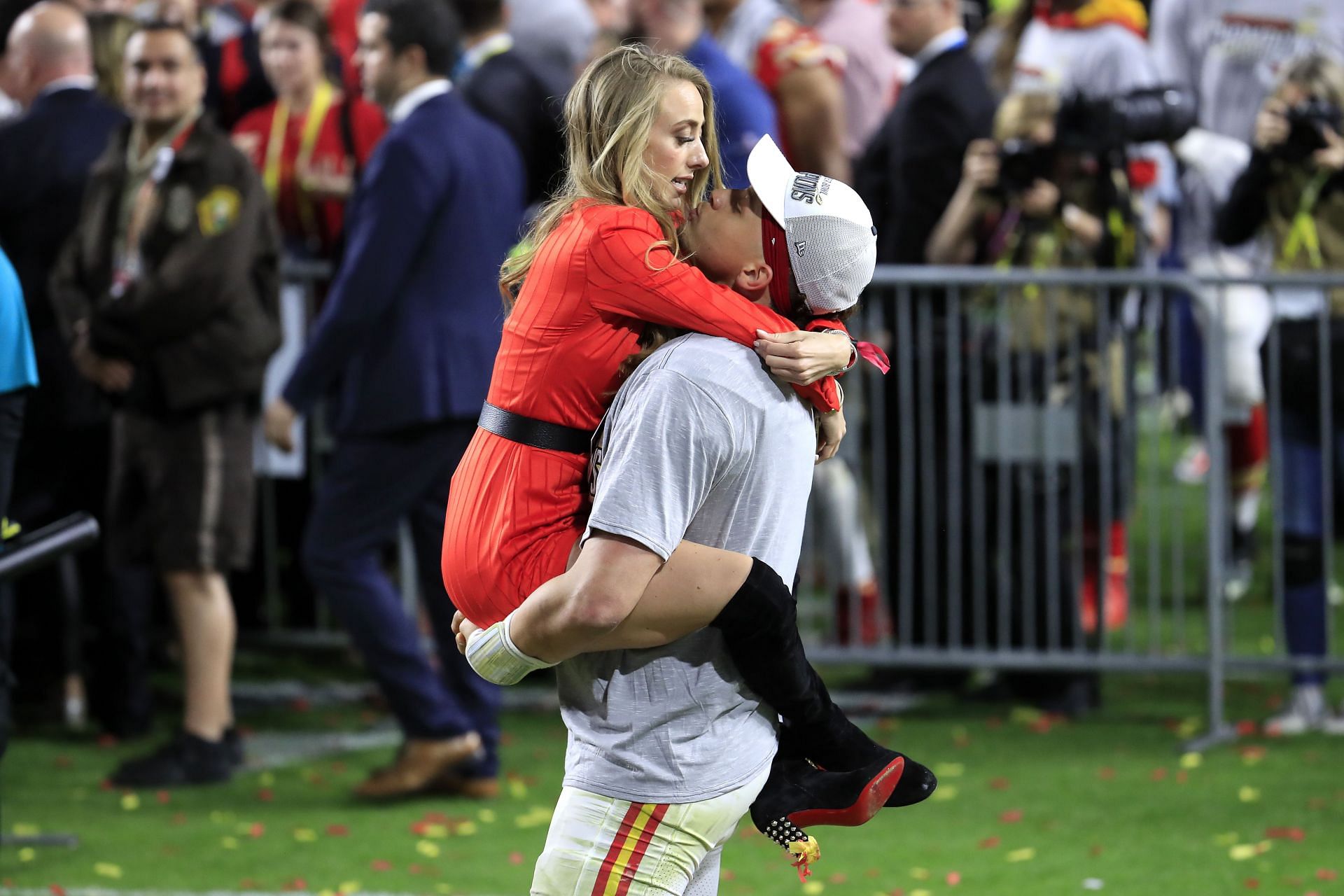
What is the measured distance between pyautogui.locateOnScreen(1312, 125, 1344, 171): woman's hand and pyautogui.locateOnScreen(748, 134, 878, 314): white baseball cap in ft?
12.9

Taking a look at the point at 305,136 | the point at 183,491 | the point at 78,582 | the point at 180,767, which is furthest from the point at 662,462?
the point at 305,136

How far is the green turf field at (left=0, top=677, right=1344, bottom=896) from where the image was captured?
5.00 metres

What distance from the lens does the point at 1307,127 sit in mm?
6328

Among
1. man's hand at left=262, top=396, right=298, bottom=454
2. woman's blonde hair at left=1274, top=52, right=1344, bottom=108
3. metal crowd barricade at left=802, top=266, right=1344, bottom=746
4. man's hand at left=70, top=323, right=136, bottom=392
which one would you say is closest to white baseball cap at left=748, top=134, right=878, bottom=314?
man's hand at left=262, top=396, right=298, bottom=454

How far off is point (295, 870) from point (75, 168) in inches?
108

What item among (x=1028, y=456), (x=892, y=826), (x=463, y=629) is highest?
(x=463, y=629)

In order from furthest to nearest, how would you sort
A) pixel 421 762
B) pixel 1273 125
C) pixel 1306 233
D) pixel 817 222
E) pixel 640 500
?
pixel 1306 233 < pixel 1273 125 < pixel 421 762 < pixel 817 222 < pixel 640 500

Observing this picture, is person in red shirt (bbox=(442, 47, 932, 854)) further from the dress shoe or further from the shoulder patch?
the shoulder patch

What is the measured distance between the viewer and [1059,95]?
6.74 meters

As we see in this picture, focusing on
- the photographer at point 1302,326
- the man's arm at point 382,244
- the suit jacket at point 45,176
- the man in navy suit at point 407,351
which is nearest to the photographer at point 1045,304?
the photographer at point 1302,326

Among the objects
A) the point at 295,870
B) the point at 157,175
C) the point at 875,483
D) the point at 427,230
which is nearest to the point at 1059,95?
the point at 875,483

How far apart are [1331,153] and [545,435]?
13.9 ft

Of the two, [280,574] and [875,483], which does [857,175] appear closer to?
[875,483]

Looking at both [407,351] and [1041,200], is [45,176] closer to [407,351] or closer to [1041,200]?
[407,351]
